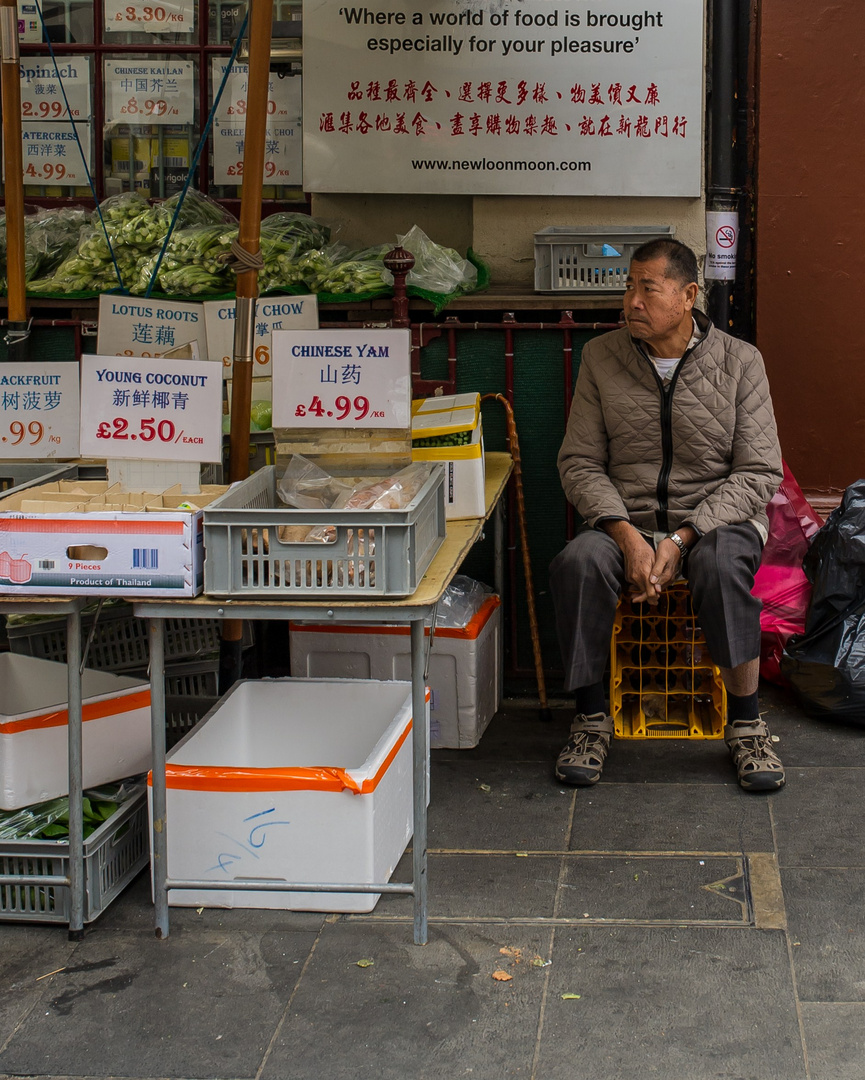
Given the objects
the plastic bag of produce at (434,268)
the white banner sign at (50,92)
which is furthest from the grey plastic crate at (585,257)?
the white banner sign at (50,92)

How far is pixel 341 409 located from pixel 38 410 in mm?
981

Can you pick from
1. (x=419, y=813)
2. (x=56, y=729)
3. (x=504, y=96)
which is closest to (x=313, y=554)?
(x=419, y=813)

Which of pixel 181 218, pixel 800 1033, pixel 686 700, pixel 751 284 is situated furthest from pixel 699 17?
pixel 800 1033

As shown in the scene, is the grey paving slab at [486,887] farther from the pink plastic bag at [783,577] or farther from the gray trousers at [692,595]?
the pink plastic bag at [783,577]

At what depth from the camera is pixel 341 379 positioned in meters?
3.33

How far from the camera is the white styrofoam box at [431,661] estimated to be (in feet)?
13.5

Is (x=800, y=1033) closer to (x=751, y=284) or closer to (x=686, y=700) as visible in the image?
(x=686, y=700)

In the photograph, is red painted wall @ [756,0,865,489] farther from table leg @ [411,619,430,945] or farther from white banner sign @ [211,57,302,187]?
table leg @ [411,619,430,945]

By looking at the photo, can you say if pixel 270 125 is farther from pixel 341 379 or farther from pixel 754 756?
pixel 754 756

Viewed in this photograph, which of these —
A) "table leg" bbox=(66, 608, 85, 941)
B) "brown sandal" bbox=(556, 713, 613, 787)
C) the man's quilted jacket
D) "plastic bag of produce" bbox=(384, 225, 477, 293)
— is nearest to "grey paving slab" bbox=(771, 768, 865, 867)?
"brown sandal" bbox=(556, 713, 613, 787)

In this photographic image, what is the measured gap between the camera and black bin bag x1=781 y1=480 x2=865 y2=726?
166 inches

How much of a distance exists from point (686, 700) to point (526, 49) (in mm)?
2522

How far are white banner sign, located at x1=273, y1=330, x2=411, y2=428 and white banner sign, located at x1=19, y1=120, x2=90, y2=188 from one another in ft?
8.46

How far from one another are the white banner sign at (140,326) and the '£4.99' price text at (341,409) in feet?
2.05
